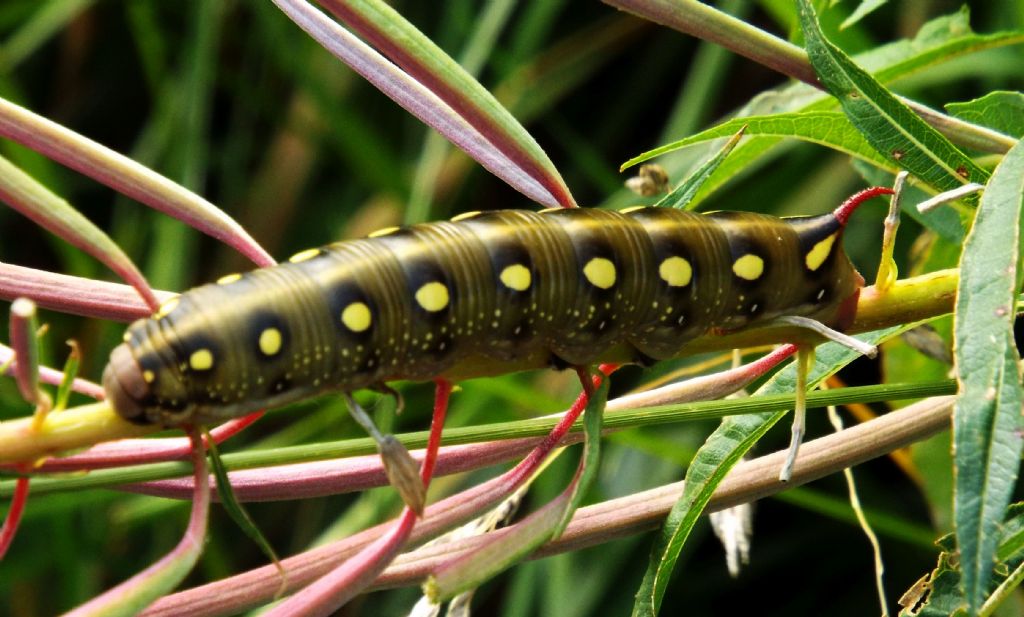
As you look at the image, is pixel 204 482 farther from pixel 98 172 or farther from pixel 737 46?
pixel 737 46

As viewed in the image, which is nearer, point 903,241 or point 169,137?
point 903,241

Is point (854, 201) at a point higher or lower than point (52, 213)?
higher

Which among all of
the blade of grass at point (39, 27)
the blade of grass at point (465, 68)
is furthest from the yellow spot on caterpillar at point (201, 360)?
the blade of grass at point (39, 27)

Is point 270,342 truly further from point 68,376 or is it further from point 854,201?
point 854,201

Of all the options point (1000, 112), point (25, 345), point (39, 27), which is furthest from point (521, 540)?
point (39, 27)

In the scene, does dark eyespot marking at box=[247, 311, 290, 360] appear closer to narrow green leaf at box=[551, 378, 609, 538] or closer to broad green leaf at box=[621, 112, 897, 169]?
narrow green leaf at box=[551, 378, 609, 538]

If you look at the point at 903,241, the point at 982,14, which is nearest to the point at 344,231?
the point at 903,241

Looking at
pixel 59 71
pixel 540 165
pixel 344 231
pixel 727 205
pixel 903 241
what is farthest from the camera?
pixel 59 71
